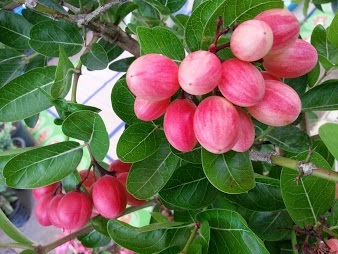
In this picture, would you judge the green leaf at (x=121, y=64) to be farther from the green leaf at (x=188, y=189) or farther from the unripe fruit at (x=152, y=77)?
the unripe fruit at (x=152, y=77)

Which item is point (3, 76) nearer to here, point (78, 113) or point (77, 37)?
point (77, 37)

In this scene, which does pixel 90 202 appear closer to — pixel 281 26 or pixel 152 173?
pixel 152 173

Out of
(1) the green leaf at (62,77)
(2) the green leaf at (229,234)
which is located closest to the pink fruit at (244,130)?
(2) the green leaf at (229,234)

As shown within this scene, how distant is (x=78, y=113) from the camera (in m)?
0.47

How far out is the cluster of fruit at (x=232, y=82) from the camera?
0.34 m

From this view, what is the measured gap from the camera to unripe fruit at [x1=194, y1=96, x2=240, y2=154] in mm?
357

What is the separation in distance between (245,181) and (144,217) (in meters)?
1.42

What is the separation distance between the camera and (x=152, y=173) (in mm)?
541

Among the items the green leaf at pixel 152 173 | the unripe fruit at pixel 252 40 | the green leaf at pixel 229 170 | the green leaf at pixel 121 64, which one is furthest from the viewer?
the green leaf at pixel 121 64

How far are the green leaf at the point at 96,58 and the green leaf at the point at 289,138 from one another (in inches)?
10.0

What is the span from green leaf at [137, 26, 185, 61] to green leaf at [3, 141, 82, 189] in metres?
0.20

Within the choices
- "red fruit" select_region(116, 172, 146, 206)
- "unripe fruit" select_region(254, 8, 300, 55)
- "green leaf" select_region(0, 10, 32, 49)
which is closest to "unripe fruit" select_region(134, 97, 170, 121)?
"unripe fruit" select_region(254, 8, 300, 55)

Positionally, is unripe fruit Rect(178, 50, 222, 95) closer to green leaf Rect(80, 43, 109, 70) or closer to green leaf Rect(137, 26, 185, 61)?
green leaf Rect(137, 26, 185, 61)

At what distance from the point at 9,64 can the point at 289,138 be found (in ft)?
1.53
